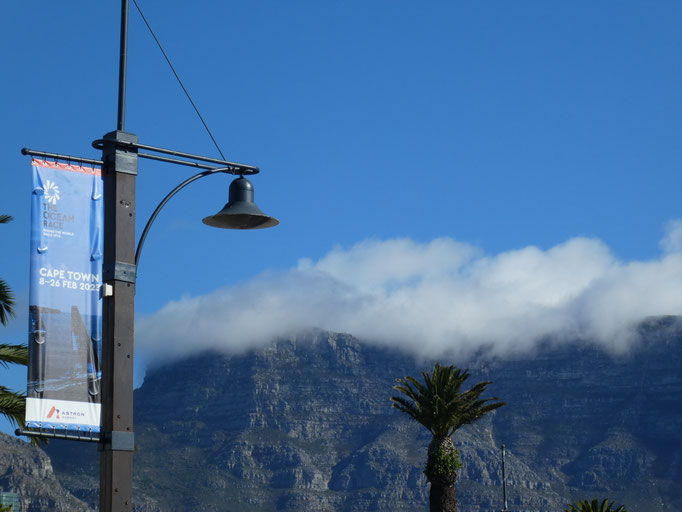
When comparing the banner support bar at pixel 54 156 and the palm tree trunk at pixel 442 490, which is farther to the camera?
the palm tree trunk at pixel 442 490

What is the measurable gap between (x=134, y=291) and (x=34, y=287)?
1.41 metres

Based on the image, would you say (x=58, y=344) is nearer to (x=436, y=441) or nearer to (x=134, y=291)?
(x=134, y=291)

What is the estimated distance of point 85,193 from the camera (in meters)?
17.4

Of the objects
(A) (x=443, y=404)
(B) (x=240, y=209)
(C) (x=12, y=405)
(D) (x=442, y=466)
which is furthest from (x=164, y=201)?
(A) (x=443, y=404)

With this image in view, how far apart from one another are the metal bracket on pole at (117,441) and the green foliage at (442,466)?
6785 cm

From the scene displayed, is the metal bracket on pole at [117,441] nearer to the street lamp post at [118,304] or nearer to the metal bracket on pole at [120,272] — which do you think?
the street lamp post at [118,304]

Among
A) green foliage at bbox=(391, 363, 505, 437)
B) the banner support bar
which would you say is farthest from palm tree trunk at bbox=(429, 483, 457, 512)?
the banner support bar

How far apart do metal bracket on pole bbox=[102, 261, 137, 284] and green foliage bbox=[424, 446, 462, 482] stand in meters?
67.7

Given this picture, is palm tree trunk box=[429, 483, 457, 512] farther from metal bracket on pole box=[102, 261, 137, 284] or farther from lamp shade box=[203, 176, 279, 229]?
metal bracket on pole box=[102, 261, 137, 284]

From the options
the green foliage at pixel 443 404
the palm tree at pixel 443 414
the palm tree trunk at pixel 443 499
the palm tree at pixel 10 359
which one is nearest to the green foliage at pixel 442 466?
the palm tree at pixel 443 414

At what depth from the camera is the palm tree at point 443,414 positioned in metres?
83.8

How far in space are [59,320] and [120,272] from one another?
108 centimetres

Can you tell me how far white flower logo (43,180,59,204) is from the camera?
17.1 meters

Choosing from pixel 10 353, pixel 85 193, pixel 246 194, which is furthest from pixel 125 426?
pixel 10 353
